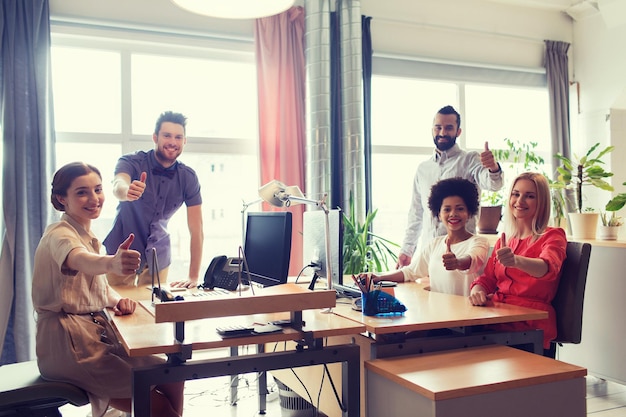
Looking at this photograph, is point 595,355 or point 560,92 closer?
point 595,355

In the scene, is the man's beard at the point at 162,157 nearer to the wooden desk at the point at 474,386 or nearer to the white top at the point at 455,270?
the white top at the point at 455,270

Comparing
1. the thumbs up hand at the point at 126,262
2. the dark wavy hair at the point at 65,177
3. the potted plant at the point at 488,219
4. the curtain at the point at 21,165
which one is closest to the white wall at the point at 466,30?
the potted plant at the point at 488,219

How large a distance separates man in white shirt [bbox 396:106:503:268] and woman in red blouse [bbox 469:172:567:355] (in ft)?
1.73

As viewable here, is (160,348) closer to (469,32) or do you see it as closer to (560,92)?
(469,32)

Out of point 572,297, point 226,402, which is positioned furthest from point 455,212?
point 226,402

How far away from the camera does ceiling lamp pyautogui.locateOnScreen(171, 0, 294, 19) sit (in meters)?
2.39

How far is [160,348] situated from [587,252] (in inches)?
68.4

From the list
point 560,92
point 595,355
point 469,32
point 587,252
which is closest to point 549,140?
point 560,92

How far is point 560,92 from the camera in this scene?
5.75 meters

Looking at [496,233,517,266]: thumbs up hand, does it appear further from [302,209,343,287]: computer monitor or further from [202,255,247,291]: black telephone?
[202,255,247,291]: black telephone

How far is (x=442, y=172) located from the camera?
335 cm

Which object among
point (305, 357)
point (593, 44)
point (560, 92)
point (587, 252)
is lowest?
point (305, 357)

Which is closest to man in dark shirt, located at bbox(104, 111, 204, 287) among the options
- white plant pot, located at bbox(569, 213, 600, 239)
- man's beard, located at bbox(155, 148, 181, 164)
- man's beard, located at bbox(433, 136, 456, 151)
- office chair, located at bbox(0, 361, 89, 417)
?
man's beard, located at bbox(155, 148, 181, 164)

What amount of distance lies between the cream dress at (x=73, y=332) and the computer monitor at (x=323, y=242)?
78 centimetres
